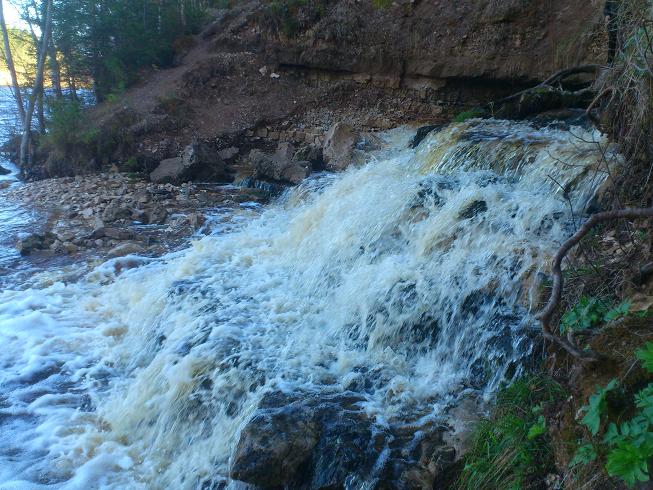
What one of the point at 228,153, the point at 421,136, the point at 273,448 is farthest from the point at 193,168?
the point at 273,448

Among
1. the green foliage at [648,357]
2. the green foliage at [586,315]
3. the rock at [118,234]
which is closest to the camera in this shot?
the green foliage at [648,357]

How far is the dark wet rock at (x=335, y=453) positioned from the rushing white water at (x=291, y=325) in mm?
210

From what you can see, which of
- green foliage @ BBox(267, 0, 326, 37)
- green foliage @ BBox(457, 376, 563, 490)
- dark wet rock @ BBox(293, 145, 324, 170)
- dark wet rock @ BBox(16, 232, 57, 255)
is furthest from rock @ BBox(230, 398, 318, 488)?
green foliage @ BBox(267, 0, 326, 37)

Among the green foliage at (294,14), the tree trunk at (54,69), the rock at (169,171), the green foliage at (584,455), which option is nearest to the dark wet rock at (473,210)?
the green foliage at (584,455)

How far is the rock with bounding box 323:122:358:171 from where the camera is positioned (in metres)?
10.1

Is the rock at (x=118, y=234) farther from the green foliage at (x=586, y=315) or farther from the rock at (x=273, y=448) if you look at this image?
the green foliage at (x=586, y=315)

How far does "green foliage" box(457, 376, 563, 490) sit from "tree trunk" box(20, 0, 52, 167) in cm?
1314

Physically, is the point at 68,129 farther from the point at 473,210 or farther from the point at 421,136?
the point at 473,210

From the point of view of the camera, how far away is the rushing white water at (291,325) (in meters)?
4.19

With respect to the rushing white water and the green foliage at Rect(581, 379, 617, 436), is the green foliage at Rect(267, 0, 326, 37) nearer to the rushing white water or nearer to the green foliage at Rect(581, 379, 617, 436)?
the rushing white water

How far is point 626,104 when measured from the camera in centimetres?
407

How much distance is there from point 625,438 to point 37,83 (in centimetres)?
1427

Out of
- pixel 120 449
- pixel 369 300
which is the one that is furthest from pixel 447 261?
pixel 120 449

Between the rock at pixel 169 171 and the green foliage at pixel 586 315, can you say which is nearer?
the green foliage at pixel 586 315
